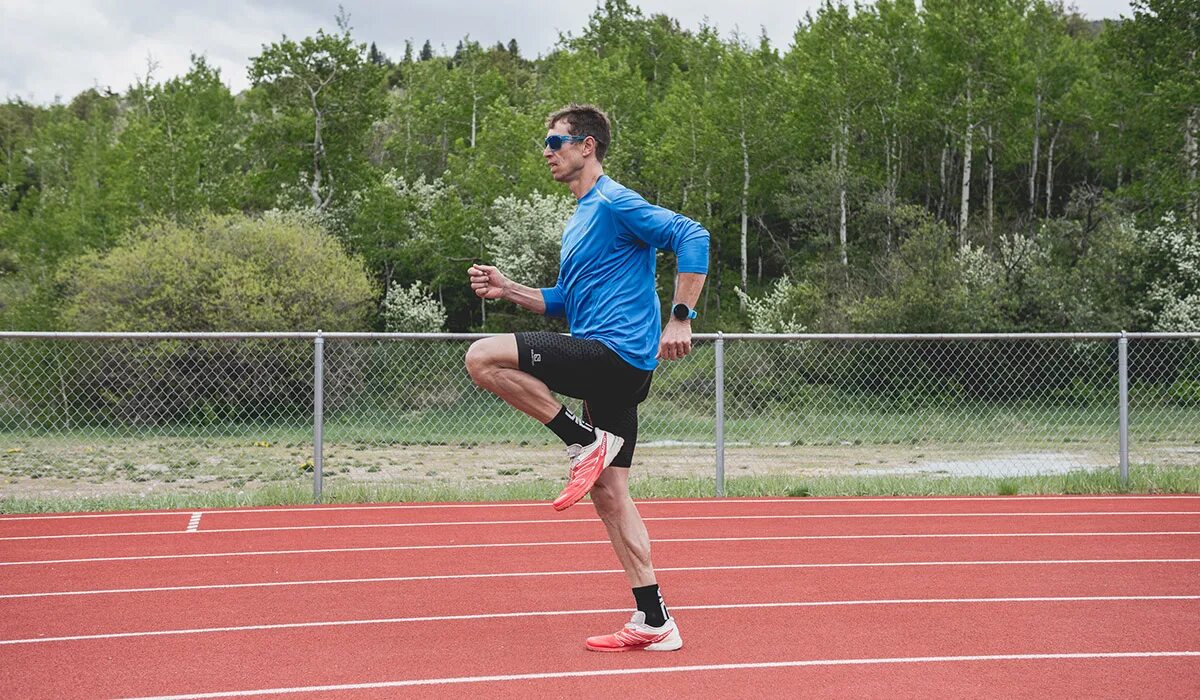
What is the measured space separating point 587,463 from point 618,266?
76 centimetres

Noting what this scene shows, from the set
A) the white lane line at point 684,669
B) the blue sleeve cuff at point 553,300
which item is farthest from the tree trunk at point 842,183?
the blue sleeve cuff at point 553,300

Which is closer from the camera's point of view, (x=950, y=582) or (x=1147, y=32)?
(x=950, y=582)

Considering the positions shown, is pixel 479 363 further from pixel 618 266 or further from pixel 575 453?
pixel 618 266

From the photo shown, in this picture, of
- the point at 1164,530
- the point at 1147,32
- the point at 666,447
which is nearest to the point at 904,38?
the point at 1147,32

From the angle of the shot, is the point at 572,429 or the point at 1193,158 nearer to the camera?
the point at 572,429

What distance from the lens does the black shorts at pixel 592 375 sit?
4.25 m

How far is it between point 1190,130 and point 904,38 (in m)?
14.0

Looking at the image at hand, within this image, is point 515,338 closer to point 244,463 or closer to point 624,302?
point 624,302

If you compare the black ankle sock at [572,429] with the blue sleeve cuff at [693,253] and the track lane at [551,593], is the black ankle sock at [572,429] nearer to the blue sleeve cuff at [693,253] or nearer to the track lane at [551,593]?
the blue sleeve cuff at [693,253]

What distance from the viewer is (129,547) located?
764 cm

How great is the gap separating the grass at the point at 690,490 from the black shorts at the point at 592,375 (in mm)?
5814

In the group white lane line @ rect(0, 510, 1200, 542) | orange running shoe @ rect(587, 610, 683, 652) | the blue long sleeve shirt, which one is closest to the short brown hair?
the blue long sleeve shirt

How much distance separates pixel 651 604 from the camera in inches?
178

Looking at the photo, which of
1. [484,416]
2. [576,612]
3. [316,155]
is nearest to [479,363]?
[576,612]
